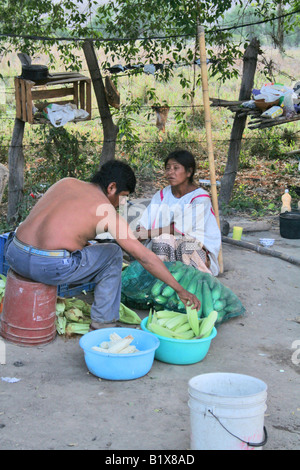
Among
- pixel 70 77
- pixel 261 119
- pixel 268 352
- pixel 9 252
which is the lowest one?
pixel 268 352

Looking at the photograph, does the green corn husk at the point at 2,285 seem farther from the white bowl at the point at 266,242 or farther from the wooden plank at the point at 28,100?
the white bowl at the point at 266,242

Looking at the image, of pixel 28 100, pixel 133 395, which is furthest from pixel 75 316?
pixel 28 100

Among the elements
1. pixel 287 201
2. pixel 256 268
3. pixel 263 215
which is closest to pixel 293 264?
pixel 256 268

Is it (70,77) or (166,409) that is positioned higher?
(70,77)

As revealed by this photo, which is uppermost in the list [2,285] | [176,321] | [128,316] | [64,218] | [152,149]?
[152,149]

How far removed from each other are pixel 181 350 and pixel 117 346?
429 millimetres

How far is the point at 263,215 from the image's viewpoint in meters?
7.97

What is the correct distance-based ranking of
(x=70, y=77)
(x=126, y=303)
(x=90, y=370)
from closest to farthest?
(x=90, y=370) < (x=126, y=303) < (x=70, y=77)

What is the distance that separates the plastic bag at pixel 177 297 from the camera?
12.7 ft

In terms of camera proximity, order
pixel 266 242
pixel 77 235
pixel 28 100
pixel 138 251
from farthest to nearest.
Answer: pixel 266 242, pixel 28 100, pixel 77 235, pixel 138 251

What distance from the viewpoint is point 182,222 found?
4688mm

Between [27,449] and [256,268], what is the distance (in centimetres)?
346

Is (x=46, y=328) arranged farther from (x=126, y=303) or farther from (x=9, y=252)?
(x=126, y=303)

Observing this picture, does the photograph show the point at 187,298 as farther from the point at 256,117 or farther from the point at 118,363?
the point at 256,117
